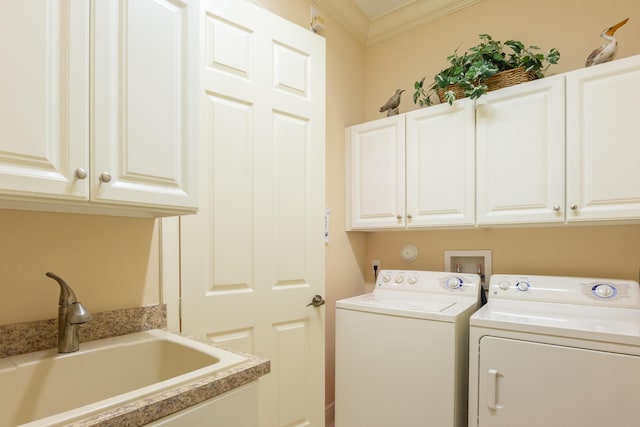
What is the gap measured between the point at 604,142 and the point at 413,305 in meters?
1.21

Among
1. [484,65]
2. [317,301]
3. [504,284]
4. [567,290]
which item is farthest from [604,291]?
[317,301]

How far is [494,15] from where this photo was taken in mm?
2234

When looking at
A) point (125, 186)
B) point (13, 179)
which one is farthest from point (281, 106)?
point (13, 179)

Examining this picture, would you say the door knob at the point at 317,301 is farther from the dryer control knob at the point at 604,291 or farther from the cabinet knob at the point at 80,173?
the dryer control knob at the point at 604,291

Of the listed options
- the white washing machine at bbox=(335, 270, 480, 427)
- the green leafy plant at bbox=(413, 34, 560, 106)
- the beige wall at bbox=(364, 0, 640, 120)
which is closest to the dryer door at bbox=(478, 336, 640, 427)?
the white washing machine at bbox=(335, 270, 480, 427)

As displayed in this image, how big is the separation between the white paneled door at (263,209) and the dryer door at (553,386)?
0.83m

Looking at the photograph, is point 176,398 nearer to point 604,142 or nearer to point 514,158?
point 514,158

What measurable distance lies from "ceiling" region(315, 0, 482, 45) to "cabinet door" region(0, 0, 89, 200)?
1.83 metres

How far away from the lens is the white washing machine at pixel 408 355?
166 centimetres

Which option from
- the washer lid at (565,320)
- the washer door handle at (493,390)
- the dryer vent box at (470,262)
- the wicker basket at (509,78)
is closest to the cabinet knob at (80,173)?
the washer lid at (565,320)

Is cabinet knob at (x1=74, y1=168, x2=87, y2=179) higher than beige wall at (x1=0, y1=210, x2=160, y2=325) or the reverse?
higher

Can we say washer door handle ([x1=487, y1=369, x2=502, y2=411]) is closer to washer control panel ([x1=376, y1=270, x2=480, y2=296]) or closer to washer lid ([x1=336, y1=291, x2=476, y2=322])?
washer lid ([x1=336, y1=291, x2=476, y2=322])

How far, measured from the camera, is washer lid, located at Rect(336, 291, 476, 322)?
5.68ft

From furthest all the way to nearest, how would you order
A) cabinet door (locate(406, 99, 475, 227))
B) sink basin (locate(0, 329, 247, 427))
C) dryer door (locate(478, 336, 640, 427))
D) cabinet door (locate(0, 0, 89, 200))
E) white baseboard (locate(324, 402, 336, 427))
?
white baseboard (locate(324, 402, 336, 427))
cabinet door (locate(406, 99, 475, 227))
dryer door (locate(478, 336, 640, 427))
sink basin (locate(0, 329, 247, 427))
cabinet door (locate(0, 0, 89, 200))
